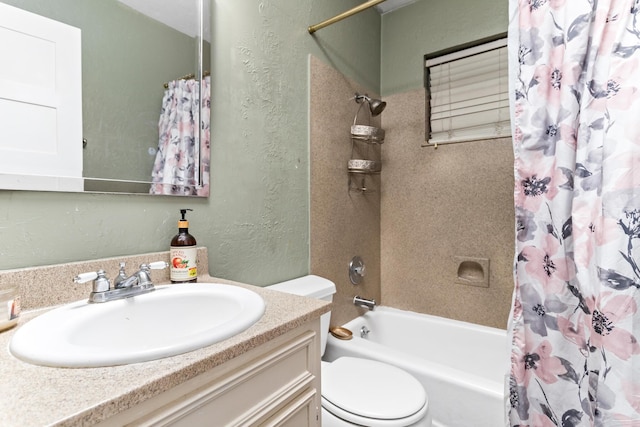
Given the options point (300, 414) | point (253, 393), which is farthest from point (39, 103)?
point (300, 414)

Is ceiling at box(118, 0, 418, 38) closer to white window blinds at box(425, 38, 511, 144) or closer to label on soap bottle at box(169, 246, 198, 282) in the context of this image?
label on soap bottle at box(169, 246, 198, 282)

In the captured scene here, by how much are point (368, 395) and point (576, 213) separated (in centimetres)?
86

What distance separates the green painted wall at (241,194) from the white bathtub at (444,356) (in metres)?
0.56

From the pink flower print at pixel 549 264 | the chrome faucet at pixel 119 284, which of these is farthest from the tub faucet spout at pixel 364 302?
the chrome faucet at pixel 119 284

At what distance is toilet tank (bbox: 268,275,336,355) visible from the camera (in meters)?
1.34

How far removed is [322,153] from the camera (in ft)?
5.54

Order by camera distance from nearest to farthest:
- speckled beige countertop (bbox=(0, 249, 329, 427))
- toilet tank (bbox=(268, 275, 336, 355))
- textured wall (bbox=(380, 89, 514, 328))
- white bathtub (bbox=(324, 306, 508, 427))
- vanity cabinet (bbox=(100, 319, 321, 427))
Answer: speckled beige countertop (bbox=(0, 249, 329, 427))
vanity cabinet (bbox=(100, 319, 321, 427))
white bathtub (bbox=(324, 306, 508, 427))
toilet tank (bbox=(268, 275, 336, 355))
textured wall (bbox=(380, 89, 514, 328))

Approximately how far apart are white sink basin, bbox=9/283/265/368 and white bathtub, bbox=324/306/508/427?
0.86 metres

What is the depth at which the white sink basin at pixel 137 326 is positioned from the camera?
0.49 metres

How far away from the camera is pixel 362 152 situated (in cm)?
204

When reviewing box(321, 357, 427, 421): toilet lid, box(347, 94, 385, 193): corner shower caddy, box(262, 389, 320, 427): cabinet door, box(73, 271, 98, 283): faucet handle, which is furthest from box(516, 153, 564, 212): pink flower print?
box(73, 271, 98, 283): faucet handle

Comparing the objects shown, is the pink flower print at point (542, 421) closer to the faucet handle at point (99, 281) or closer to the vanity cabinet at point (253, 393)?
the vanity cabinet at point (253, 393)

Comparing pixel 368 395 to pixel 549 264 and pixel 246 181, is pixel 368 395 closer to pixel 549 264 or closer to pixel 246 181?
pixel 549 264

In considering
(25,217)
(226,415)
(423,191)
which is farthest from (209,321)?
(423,191)
